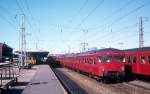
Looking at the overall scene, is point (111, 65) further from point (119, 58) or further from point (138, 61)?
point (138, 61)

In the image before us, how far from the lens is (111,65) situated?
1027 inches

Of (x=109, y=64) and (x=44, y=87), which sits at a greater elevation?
(x=109, y=64)

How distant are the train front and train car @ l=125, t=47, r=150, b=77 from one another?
5.00 ft

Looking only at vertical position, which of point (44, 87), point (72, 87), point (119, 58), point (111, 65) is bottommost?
point (72, 87)

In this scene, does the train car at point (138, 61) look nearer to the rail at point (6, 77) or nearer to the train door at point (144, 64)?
the train door at point (144, 64)

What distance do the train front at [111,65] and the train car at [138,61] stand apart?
5.00ft

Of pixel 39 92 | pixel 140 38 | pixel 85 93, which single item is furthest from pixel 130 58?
pixel 140 38

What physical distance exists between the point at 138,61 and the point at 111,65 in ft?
9.13

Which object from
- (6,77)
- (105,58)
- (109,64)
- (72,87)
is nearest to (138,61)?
(109,64)

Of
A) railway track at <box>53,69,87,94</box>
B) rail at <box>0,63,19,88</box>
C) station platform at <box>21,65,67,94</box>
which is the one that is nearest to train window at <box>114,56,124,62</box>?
railway track at <box>53,69,87,94</box>

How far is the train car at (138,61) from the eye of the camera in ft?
→ 82.4

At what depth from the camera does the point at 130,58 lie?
96.8 ft

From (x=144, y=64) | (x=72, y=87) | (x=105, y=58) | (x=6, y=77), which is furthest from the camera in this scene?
(x=6, y=77)

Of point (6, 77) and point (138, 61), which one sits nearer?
point (138, 61)
